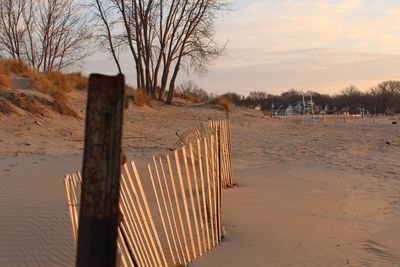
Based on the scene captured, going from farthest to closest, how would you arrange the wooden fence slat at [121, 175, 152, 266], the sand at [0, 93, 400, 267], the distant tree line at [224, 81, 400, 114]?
the distant tree line at [224, 81, 400, 114]
the sand at [0, 93, 400, 267]
the wooden fence slat at [121, 175, 152, 266]

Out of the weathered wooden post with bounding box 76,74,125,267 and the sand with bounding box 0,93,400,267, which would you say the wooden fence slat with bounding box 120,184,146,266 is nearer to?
the sand with bounding box 0,93,400,267

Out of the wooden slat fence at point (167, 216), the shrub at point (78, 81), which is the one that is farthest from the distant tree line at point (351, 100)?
the wooden slat fence at point (167, 216)

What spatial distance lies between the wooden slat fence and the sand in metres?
0.27

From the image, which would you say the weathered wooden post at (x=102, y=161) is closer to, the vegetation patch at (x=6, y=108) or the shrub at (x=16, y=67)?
the vegetation patch at (x=6, y=108)

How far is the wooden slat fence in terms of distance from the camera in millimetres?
3713

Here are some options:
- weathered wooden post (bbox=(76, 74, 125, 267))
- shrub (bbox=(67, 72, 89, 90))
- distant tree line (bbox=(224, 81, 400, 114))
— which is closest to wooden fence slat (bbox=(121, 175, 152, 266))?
weathered wooden post (bbox=(76, 74, 125, 267))

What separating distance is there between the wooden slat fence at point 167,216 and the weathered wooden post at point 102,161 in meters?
0.60

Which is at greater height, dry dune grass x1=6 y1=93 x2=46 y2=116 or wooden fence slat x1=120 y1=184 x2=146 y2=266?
dry dune grass x1=6 y1=93 x2=46 y2=116

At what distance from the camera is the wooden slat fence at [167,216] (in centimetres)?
371

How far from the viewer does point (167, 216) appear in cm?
445

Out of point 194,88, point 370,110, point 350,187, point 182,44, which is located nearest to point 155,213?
point 350,187

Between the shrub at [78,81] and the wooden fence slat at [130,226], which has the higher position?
the shrub at [78,81]

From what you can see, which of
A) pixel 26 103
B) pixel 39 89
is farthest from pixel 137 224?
pixel 39 89

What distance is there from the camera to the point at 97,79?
77.9 inches
